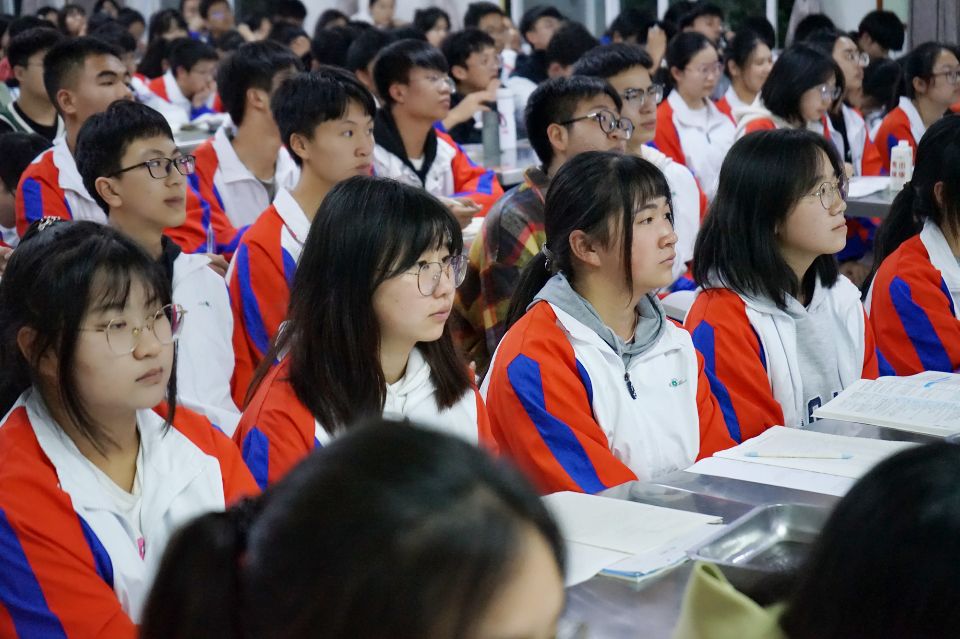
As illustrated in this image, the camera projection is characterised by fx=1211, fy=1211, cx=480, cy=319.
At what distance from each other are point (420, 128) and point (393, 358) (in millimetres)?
2620

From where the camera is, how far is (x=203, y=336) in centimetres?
280

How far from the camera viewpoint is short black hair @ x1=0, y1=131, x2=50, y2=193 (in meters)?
3.94

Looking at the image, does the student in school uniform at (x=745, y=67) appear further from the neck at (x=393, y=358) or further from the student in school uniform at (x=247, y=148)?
the neck at (x=393, y=358)

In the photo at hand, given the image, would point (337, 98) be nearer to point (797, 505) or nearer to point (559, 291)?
point (559, 291)

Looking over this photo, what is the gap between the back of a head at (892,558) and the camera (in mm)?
875

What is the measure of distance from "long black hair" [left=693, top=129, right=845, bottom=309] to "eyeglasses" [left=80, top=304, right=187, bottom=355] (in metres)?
1.23

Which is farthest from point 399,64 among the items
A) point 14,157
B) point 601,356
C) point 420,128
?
point 601,356

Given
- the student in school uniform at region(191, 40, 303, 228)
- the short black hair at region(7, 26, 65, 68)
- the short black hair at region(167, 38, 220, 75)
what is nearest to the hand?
the student in school uniform at region(191, 40, 303, 228)

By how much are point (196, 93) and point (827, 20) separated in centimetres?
433

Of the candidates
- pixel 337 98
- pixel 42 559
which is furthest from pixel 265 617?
pixel 337 98

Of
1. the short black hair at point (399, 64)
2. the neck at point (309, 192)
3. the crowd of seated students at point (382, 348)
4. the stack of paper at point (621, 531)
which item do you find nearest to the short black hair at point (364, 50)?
the short black hair at point (399, 64)

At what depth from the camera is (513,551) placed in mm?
800

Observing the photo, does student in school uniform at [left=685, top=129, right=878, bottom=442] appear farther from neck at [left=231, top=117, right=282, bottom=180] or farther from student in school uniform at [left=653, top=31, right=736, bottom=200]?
student in school uniform at [left=653, top=31, right=736, bottom=200]

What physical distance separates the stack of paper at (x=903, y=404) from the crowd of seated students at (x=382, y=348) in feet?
0.68
